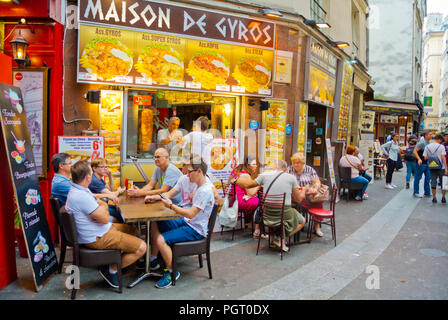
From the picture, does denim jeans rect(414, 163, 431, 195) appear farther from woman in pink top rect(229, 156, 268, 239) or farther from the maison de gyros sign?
woman in pink top rect(229, 156, 268, 239)

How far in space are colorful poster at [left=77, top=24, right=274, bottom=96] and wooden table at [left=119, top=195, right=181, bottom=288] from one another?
9.67ft

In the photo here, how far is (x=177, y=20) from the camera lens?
7566 millimetres

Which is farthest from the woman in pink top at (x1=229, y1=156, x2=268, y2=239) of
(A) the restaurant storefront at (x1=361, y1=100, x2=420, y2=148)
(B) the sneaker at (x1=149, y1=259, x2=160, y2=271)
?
(A) the restaurant storefront at (x1=361, y1=100, x2=420, y2=148)

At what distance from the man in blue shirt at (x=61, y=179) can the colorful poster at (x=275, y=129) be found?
19.3 feet

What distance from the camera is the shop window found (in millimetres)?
7551

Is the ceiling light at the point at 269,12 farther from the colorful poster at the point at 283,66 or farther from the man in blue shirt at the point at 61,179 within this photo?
the man in blue shirt at the point at 61,179

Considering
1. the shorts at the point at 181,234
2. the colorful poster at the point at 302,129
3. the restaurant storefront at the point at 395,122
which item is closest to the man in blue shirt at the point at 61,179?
the shorts at the point at 181,234

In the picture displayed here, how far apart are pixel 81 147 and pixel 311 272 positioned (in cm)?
415

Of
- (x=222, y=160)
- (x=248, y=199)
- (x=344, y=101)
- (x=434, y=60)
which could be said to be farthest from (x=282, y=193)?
(x=434, y=60)

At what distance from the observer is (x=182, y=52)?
769 cm

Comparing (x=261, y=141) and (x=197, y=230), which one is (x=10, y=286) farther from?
(x=261, y=141)

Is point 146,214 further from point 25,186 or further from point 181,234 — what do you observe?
point 25,186

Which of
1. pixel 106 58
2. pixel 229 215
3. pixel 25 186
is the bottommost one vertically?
pixel 229 215
